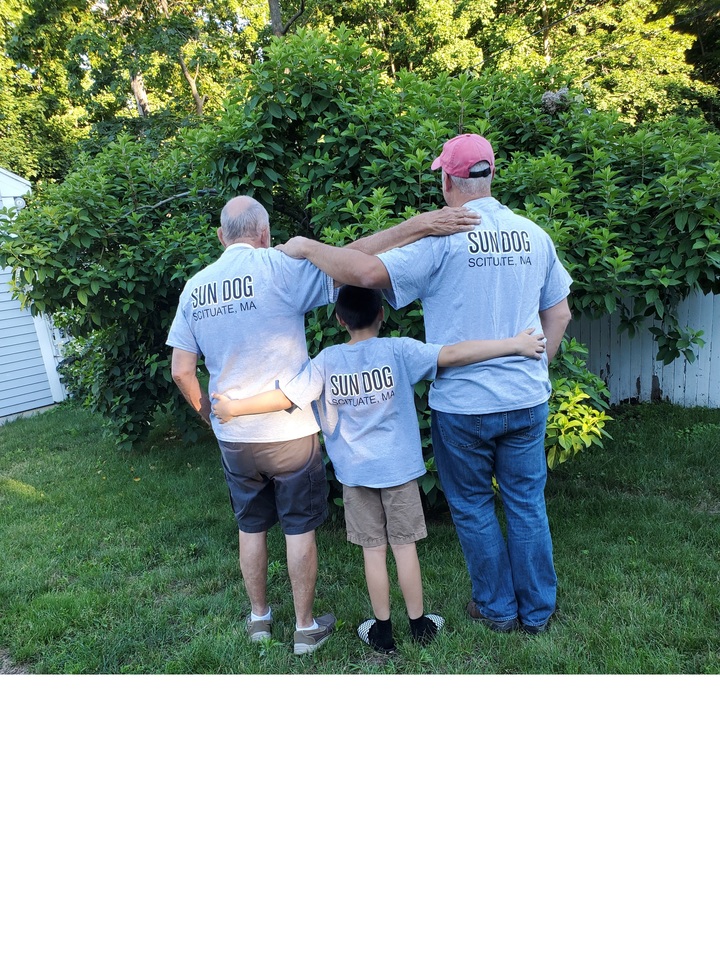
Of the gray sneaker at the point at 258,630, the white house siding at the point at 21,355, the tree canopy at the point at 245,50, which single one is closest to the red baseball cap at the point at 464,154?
the gray sneaker at the point at 258,630

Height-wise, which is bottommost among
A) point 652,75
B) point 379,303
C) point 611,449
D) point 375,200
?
point 611,449

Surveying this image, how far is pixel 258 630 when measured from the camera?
323 cm

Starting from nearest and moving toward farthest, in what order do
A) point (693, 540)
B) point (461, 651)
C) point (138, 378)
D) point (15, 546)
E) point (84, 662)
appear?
point (461, 651), point (84, 662), point (693, 540), point (15, 546), point (138, 378)

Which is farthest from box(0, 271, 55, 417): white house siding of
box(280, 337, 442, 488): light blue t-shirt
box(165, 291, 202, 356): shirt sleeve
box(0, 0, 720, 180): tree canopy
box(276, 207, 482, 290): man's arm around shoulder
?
box(276, 207, 482, 290): man's arm around shoulder

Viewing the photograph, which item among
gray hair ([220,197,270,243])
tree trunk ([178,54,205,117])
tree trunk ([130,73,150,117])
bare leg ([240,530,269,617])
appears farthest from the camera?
tree trunk ([130,73,150,117])

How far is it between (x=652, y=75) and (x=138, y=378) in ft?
45.4

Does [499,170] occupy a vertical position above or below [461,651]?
above

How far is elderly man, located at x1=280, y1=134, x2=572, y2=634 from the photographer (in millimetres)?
2545

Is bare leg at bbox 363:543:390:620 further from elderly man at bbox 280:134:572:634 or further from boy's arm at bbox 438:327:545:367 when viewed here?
boy's arm at bbox 438:327:545:367

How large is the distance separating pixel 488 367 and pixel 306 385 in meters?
0.72

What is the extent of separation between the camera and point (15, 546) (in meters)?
4.72

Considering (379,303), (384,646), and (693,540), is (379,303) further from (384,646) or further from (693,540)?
(693,540)

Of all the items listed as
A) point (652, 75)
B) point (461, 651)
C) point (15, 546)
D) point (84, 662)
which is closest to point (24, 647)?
point (84, 662)

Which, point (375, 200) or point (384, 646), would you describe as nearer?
point (384, 646)
